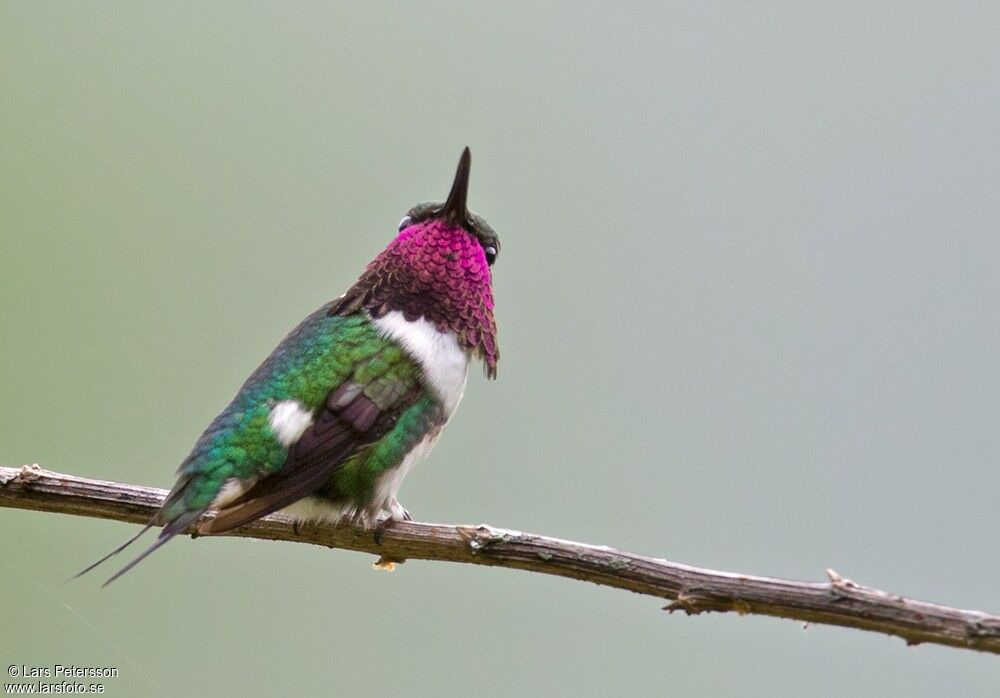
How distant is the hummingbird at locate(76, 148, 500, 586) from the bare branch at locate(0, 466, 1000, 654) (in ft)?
0.40

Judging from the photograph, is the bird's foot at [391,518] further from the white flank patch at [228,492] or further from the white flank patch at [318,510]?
the white flank patch at [228,492]

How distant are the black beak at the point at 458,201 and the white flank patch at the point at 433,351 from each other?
472 mm

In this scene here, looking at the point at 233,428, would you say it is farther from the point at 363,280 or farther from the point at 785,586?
the point at 785,586

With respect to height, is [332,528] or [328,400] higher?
[328,400]

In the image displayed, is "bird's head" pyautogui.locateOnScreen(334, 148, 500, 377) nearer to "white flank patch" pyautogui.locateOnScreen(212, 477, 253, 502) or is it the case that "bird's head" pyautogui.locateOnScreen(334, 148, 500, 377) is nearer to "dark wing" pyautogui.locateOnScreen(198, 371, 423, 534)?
→ "dark wing" pyautogui.locateOnScreen(198, 371, 423, 534)

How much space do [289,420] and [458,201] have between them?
3.76 ft

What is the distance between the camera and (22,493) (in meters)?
3.24

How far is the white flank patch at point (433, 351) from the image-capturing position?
3795 mm

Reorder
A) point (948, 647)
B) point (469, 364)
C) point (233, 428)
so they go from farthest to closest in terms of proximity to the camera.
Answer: point (469, 364)
point (233, 428)
point (948, 647)

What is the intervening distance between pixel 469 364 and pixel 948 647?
2.04m

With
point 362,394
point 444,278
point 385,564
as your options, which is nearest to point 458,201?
point 444,278

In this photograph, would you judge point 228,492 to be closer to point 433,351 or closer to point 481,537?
point 481,537

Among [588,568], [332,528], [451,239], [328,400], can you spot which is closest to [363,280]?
[451,239]

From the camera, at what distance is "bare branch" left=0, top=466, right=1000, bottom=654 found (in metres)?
2.45
